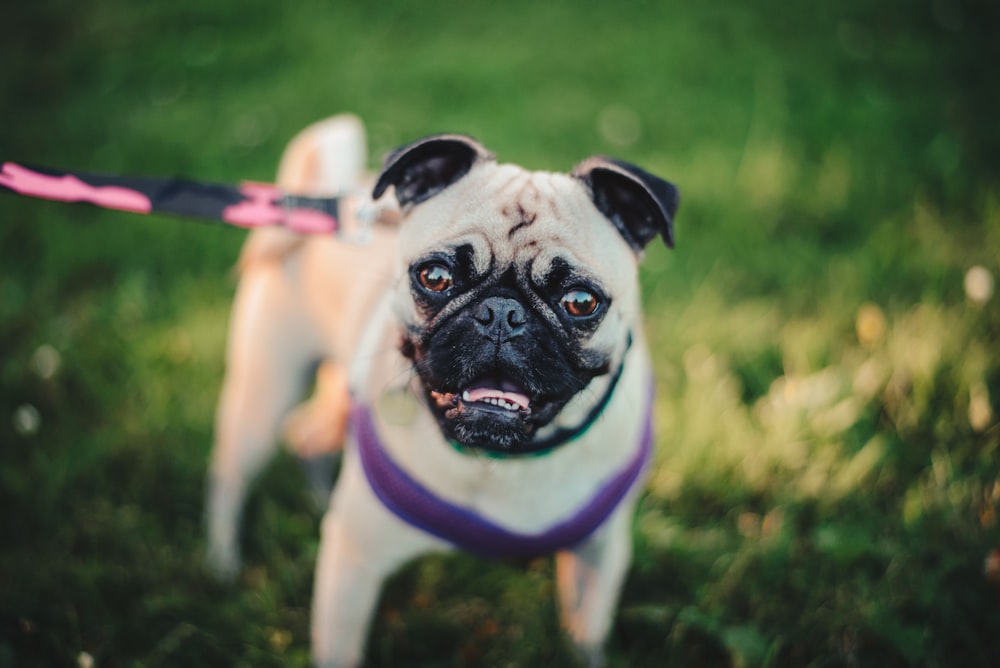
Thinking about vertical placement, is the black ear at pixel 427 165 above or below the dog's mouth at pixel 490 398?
above

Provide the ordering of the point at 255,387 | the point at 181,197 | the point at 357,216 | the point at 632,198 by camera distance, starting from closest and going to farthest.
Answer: the point at 632,198
the point at 181,197
the point at 357,216
the point at 255,387

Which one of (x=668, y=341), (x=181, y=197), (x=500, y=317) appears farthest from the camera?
(x=668, y=341)

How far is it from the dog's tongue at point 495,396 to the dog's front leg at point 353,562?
1.62ft

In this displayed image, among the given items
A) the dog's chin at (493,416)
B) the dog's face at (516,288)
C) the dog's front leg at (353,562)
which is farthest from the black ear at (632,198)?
the dog's front leg at (353,562)

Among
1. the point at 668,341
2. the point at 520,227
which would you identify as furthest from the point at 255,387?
the point at 668,341

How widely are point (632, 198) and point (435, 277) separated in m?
0.65

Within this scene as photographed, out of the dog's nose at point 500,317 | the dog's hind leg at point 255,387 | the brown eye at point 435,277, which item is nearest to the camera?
the dog's nose at point 500,317

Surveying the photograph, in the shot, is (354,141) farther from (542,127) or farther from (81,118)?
(81,118)

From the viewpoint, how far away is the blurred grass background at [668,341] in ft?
7.97

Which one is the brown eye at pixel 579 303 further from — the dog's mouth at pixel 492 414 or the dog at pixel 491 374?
the dog's mouth at pixel 492 414

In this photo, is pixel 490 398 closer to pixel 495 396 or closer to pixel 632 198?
pixel 495 396

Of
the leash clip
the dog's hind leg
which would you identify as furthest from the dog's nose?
the dog's hind leg

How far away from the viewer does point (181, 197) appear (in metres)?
2.09

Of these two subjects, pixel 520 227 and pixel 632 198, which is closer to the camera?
pixel 520 227
